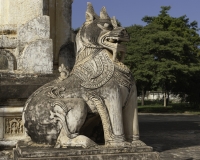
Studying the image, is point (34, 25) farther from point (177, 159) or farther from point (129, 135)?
point (177, 159)

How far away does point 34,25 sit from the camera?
6.14m

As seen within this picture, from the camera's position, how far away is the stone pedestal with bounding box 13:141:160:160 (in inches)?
153

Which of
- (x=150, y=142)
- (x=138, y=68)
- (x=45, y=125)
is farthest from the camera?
(x=138, y=68)

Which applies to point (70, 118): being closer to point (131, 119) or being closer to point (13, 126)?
point (131, 119)

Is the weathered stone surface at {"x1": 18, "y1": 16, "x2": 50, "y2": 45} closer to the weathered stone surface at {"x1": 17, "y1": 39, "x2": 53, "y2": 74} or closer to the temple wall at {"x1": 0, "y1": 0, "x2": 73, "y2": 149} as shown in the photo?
the temple wall at {"x1": 0, "y1": 0, "x2": 73, "y2": 149}

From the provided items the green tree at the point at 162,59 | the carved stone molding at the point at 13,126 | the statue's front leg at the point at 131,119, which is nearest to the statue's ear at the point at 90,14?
the statue's front leg at the point at 131,119

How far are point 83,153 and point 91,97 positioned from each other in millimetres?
626

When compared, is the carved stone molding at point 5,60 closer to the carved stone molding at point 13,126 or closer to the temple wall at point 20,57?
the temple wall at point 20,57

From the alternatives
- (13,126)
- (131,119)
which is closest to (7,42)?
(13,126)

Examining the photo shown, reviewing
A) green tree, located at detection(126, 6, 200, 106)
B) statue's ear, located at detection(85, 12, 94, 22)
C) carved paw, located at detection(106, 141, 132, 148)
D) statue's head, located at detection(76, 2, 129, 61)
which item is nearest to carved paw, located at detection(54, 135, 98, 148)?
carved paw, located at detection(106, 141, 132, 148)

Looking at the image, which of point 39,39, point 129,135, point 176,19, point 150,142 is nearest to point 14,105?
point 39,39

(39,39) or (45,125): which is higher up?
(39,39)

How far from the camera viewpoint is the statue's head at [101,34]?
439cm

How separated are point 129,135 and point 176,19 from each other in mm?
31218
